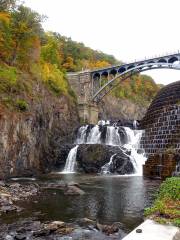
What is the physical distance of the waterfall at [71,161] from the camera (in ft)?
148

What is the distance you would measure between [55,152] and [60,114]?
7.22 m

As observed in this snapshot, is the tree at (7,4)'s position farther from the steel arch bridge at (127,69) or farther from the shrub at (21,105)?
the steel arch bridge at (127,69)

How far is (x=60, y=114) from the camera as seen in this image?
51.7 meters

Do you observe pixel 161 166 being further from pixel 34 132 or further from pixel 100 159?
pixel 34 132

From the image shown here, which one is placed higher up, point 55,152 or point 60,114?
point 60,114

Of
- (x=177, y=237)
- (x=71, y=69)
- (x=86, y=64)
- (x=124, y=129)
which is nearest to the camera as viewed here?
(x=177, y=237)

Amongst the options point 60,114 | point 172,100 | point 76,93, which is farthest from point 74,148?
point 76,93

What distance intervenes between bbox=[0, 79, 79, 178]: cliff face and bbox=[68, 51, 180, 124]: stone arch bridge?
8.00m

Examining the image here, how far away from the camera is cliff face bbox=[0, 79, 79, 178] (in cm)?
3506

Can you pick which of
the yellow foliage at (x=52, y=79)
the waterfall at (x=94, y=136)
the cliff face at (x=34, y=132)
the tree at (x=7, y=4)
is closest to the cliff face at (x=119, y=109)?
the yellow foliage at (x=52, y=79)

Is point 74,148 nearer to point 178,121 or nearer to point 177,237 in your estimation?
point 178,121

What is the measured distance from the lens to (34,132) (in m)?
41.3

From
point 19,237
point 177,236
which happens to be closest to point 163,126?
point 19,237

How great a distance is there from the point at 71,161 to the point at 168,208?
3195cm
